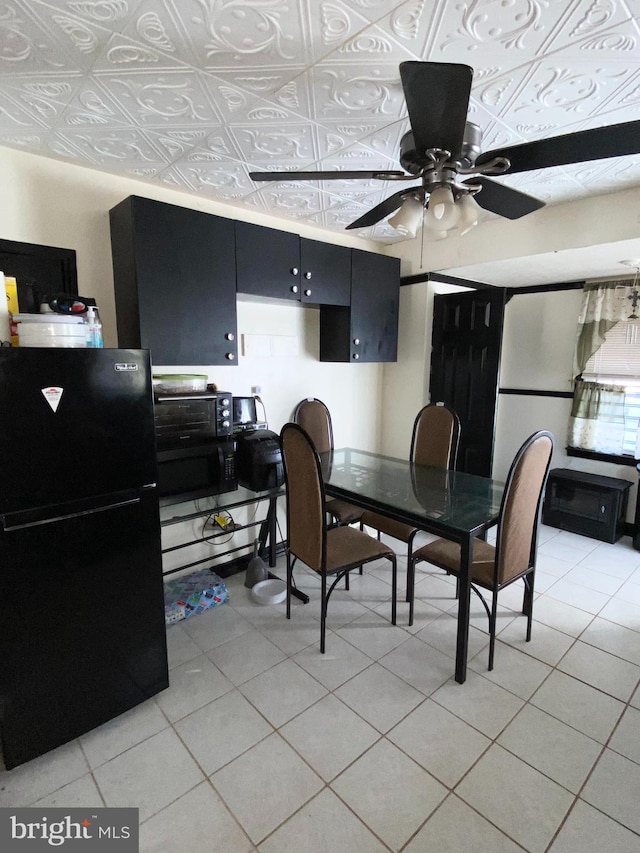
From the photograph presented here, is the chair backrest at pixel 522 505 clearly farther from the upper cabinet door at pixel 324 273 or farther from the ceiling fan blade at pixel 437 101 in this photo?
the upper cabinet door at pixel 324 273

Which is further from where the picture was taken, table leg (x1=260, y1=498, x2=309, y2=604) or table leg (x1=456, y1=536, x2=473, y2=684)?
table leg (x1=260, y1=498, x2=309, y2=604)

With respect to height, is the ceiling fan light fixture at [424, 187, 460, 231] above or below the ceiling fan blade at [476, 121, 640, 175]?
below

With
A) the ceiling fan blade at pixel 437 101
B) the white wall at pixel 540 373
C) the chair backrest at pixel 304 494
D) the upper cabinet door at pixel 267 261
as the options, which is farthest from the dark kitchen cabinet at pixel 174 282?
the white wall at pixel 540 373


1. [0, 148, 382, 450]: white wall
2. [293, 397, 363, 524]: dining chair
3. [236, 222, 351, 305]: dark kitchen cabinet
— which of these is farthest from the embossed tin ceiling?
[293, 397, 363, 524]: dining chair

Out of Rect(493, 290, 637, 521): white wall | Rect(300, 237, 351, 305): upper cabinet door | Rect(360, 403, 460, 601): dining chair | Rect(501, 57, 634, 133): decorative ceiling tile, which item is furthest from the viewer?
Rect(493, 290, 637, 521): white wall

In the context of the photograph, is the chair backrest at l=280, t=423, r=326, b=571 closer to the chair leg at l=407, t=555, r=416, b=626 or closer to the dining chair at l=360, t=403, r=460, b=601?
the chair leg at l=407, t=555, r=416, b=626

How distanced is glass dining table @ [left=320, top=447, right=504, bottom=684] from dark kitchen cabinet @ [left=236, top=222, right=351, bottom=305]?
1202 millimetres

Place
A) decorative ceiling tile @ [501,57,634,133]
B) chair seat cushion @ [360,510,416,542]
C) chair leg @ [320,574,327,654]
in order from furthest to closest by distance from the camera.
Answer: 1. chair seat cushion @ [360,510,416,542]
2. chair leg @ [320,574,327,654]
3. decorative ceiling tile @ [501,57,634,133]

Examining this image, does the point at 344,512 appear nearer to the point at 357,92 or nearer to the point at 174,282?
the point at 174,282

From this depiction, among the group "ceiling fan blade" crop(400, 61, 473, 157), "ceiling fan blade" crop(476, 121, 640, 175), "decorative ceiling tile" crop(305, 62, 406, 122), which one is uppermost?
"decorative ceiling tile" crop(305, 62, 406, 122)

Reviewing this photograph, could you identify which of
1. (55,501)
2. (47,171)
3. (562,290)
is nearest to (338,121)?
(47,171)

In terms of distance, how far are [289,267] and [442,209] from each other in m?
1.43

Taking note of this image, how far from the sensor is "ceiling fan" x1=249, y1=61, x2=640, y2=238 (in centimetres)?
117

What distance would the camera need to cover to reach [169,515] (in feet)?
7.38
